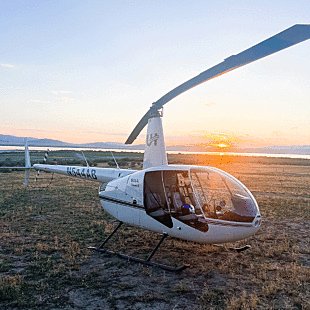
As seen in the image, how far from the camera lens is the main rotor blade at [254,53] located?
4.27m

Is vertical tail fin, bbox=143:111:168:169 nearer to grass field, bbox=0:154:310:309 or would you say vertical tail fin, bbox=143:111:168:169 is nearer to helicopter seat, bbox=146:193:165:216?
helicopter seat, bbox=146:193:165:216

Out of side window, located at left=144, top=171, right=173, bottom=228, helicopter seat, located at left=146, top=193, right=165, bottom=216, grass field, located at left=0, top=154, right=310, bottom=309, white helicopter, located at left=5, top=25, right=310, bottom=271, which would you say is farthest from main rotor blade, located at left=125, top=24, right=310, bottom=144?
grass field, located at left=0, top=154, right=310, bottom=309

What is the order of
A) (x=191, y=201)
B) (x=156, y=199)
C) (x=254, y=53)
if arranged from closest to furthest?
(x=254, y=53), (x=156, y=199), (x=191, y=201)

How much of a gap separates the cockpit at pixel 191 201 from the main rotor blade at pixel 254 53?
214 centimetres

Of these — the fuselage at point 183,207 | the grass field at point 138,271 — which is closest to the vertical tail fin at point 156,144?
the fuselage at point 183,207

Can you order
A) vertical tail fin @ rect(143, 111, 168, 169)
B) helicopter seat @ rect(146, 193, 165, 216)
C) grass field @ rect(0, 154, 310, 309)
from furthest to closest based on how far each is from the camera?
1. vertical tail fin @ rect(143, 111, 168, 169)
2. helicopter seat @ rect(146, 193, 165, 216)
3. grass field @ rect(0, 154, 310, 309)

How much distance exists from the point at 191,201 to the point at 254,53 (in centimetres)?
406

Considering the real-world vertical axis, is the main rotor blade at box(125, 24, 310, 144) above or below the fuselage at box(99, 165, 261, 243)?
above

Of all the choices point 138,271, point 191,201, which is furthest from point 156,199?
point 138,271

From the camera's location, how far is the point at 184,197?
6938mm

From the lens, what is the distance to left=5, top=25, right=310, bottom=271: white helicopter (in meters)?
5.37

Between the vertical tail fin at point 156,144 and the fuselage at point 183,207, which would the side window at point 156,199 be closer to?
the fuselage at point 183,207

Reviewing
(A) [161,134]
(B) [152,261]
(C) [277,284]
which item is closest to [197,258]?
(B) [152,261]

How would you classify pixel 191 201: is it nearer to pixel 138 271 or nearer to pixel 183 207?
pixel 183 207
